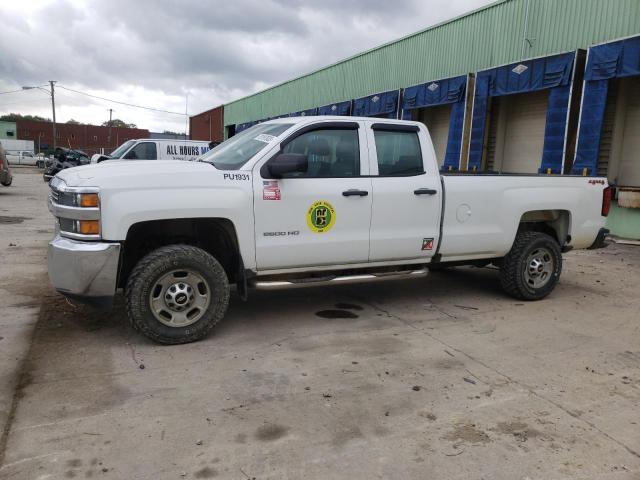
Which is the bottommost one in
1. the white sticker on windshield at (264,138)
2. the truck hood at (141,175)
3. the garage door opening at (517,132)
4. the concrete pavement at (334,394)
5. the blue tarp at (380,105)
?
the concrete pavement at (334,394)

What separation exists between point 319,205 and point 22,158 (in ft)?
176

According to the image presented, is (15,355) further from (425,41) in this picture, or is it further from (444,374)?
(425,41)

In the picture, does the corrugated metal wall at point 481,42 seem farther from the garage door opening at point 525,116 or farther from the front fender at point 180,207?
the front fender at point 180,207

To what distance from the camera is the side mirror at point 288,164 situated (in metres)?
4.41

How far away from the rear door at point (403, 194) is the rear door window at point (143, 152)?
9.58 meters

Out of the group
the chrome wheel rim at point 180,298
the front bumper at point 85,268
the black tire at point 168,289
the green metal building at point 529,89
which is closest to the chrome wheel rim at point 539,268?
the black tire at point 168,289

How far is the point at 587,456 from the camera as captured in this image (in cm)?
290

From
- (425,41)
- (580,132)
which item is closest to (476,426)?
(580,132)

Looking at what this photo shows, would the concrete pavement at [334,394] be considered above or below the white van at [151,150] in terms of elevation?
below

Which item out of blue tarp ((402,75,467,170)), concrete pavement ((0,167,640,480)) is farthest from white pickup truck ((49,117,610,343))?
blue tarp ((402,75,467,170))

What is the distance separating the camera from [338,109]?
2267 cm

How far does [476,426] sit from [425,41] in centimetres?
1639

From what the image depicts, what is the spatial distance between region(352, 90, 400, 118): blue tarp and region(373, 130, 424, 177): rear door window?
13.9 meters

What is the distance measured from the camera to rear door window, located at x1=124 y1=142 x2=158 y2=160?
1319cm
